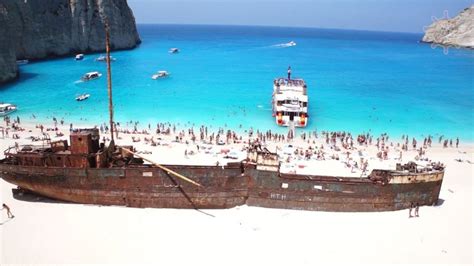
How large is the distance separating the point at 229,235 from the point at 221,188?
3188 millimetres

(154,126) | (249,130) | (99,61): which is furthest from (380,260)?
(99,61)

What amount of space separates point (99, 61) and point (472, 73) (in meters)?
83.1

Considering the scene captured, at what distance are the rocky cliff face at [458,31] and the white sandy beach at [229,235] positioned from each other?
6271 inches

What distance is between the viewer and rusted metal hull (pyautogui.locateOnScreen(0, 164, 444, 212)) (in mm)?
21859

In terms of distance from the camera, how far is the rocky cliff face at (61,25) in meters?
78.9

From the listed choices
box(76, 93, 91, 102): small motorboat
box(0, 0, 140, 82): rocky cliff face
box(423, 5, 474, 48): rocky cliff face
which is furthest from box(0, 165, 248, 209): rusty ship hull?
box(423, 5, 474, 48): rocky cliff face

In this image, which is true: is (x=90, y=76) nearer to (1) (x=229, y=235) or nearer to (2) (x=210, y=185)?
(2) (x=210, y=185)

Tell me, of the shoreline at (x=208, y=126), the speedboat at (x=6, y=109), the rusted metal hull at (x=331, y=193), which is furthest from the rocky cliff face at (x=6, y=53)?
the rusted metal hull at (x=331, y=193)

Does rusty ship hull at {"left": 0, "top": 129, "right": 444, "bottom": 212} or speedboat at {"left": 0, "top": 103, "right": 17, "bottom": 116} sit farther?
speedboat at {"left": 0, "top": 103, "right": 17, "bottom": 116}

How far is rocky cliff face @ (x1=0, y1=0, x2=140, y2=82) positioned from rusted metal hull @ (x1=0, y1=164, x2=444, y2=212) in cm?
5105

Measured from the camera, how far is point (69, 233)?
19.2 m

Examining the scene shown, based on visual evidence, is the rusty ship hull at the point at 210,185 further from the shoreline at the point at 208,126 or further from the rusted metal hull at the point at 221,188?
the shoreline at the point at 208,126

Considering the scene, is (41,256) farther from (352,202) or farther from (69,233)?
(352,202)

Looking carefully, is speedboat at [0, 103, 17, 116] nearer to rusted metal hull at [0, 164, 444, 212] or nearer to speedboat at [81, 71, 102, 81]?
speedboat at [81, 71, 102, 81]
